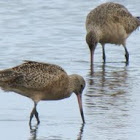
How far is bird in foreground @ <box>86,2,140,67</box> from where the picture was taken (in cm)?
1691

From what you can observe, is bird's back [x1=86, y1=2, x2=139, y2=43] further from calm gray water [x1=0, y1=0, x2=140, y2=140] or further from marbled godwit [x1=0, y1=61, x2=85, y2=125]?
marbled godwit [x1=0, y1=61, x2=85, y2=125]

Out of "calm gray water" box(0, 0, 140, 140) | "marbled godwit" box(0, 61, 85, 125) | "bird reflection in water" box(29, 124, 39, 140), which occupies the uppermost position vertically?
"marbled godwit" box(0, 61, 85, 125)

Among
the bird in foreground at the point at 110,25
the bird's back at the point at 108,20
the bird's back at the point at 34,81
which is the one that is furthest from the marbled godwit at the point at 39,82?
the bird's back at the point at 108,20

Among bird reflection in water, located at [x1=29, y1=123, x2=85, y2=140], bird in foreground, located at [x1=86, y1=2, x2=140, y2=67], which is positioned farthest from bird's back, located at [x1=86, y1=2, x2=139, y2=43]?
bird reflection in water, located at [x1=29, y1=123, x2=85, y2=140]

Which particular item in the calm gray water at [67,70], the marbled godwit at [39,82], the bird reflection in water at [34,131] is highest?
the marbled godwit at [39,82]

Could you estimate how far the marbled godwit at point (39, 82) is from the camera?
11.7 metres

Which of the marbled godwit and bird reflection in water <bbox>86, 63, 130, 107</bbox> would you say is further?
bird reflection in water <bbox>86, 63, 130, 107</bbox>

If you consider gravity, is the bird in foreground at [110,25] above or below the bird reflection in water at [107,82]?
above

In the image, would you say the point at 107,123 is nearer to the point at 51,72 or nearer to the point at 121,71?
the point at 51,72

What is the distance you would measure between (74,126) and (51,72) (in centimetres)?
104

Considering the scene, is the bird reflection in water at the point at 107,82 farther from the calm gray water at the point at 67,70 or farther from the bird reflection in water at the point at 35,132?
the bird reflection in water at the point at 35,132

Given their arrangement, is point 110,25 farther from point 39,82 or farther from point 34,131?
point 34,131

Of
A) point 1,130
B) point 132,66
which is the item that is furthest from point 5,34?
point 1,130

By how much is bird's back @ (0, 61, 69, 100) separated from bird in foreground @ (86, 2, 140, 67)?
4.78 metres
